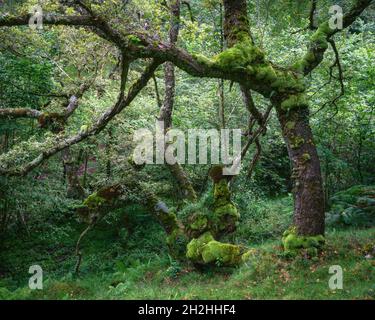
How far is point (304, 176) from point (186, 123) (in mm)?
7089

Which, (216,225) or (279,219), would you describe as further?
(279,219)

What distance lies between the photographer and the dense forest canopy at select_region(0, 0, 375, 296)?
27.4 feet

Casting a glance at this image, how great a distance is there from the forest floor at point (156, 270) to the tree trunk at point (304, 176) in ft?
2.15

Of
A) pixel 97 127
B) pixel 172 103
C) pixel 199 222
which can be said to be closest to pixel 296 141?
pixel 199 222

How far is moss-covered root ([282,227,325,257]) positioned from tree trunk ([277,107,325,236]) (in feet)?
0.35

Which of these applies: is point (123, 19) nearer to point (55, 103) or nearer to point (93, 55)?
point (93, 55)

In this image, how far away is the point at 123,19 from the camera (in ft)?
27.1

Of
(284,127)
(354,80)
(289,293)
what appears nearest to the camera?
(289,293)

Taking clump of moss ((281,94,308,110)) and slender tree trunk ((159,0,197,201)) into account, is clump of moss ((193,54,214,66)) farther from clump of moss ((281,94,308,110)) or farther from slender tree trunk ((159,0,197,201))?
slender tree trunk ((159,0,197,201))

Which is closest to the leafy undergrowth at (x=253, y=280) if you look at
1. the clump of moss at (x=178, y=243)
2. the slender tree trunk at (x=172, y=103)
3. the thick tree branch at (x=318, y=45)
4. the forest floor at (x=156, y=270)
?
the forest floor at (x=156, y=270)

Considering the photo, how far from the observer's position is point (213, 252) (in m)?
9.35

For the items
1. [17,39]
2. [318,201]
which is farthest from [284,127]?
[17,39]
